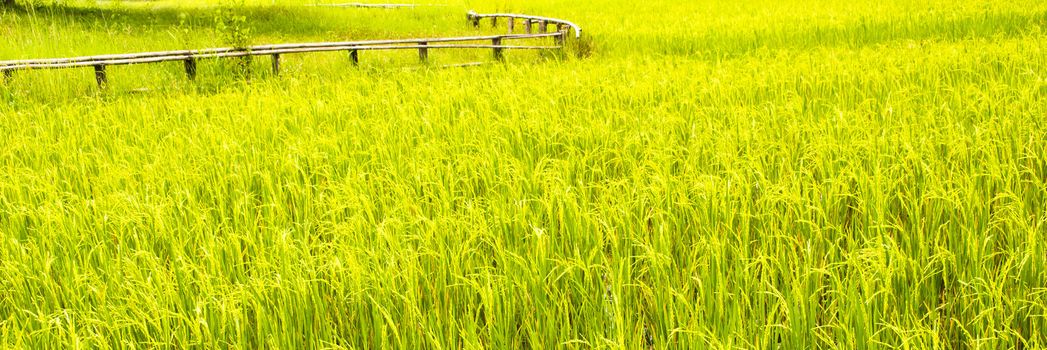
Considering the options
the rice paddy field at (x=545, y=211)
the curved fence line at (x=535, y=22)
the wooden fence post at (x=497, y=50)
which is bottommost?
the rice paddy field at (x=545, y=211)

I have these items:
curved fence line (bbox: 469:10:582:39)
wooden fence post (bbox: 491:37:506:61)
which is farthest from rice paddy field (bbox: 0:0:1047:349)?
curved fence line (bbox: 469:10:582:39)

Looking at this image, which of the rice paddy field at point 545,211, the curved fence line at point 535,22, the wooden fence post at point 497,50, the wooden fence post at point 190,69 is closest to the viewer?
the rice paddy field at point 545,211

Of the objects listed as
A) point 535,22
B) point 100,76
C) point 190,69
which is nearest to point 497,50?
point 190,69

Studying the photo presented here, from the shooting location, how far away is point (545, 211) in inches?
124

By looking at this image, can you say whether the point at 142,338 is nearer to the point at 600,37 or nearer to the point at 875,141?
the point at 875,141

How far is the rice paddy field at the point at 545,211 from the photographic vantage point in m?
2.13

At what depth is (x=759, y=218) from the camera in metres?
2.77

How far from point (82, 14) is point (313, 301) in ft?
63.7

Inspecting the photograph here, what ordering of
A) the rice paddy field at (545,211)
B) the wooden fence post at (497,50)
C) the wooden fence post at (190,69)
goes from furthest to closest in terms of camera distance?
the wooden fence post at (497,50)
the wooden fence post at (190,69)
the rice paddy field at (545,211)

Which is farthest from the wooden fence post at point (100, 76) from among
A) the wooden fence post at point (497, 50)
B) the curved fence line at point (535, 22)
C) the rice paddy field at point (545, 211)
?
the curved fence line at point (535, 22)

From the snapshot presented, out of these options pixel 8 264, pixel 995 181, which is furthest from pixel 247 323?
pixel 995 181

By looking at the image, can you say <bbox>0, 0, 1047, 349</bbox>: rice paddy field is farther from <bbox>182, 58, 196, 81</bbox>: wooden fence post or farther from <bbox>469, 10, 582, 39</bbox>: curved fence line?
<bbox>469, 10, 582, 39</bbox>: curved fence line

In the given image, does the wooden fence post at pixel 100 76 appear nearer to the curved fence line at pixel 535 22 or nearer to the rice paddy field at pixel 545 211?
the rice paddy field at pixel 545 211

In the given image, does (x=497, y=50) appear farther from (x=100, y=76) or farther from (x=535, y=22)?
(x=535, y=22)
